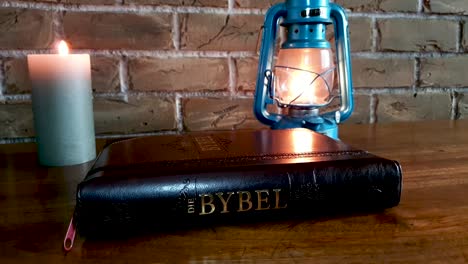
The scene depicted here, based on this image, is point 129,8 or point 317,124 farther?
point 129,8

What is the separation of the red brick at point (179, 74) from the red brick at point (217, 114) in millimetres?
30

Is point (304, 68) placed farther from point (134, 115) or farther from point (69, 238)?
point (69, 238)

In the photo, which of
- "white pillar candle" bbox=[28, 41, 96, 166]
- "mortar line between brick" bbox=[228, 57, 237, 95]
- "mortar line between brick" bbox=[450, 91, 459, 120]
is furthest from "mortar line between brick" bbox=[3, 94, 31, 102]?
"mortar line between brick" bbox=[450, 91, 459, 120]

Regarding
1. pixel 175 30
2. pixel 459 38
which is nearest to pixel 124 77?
pixel 175 30

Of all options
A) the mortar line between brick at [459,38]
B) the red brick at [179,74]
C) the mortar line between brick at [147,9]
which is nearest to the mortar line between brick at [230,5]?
the mortar line between brick at [147,9]

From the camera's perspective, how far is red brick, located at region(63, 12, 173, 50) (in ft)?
2.66

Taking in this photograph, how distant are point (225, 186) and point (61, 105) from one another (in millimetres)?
319

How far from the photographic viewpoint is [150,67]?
2.80 feet

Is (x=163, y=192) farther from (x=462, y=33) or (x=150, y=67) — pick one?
(x=462, y=33)

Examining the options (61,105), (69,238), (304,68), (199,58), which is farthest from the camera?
(199,58)

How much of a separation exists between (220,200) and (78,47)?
567mm

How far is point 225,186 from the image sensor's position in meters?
0.39

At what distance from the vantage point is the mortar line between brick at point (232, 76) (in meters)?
0.89

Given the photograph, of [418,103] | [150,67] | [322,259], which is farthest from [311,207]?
[418,103]
